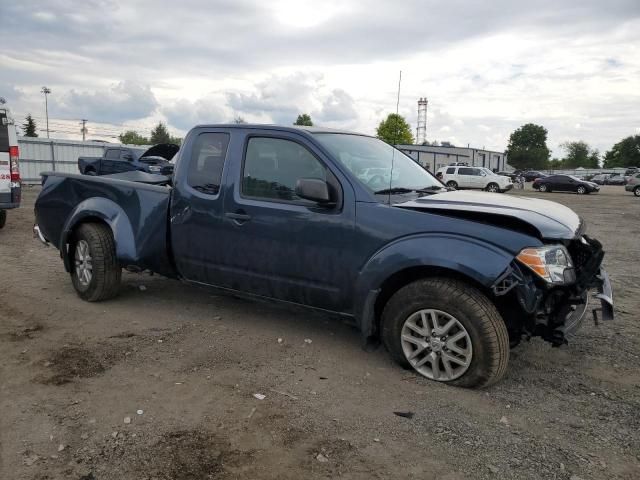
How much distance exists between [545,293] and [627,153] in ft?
377

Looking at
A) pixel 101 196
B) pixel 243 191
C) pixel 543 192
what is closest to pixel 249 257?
pixel 243 191

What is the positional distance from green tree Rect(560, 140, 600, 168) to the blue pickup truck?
12880 centimetres

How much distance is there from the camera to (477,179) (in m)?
32.8

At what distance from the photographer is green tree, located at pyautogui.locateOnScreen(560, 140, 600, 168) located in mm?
118750

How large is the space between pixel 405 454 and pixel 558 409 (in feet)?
3.83

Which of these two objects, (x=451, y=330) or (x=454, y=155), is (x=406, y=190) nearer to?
(x=451, y=330)

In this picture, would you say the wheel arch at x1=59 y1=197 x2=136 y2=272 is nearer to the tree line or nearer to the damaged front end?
the damaged front end

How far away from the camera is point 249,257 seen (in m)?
4.24

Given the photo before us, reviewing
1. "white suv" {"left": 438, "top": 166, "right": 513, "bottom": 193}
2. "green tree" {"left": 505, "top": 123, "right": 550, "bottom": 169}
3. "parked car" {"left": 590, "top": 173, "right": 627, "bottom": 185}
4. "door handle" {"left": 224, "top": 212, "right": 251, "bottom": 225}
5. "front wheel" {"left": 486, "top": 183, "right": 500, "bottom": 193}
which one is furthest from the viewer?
"green tree" {"left": 505, "top": 123, "right": 550, "bottom": 169}

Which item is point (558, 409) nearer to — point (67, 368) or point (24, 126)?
point (67, 368)

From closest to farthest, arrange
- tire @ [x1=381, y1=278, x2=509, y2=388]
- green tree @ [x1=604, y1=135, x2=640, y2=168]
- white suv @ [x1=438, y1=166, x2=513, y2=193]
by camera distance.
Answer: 1. tire @ [x1=381, y1=278, x2=509, y2=388]
2. white suv @ [x1=438, y1=166, x2=513, y2=193]
3. green tree @ [x1=604, y1=135, x2=640, y2=168]

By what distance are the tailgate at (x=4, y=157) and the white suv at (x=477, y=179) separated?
26634 millimetres

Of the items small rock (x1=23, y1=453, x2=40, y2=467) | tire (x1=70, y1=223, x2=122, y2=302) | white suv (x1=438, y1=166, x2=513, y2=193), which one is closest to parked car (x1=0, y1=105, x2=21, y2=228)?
tire (x1=70, y1=223, x2=122, y2=302)

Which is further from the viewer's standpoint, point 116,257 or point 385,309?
point 116,257
